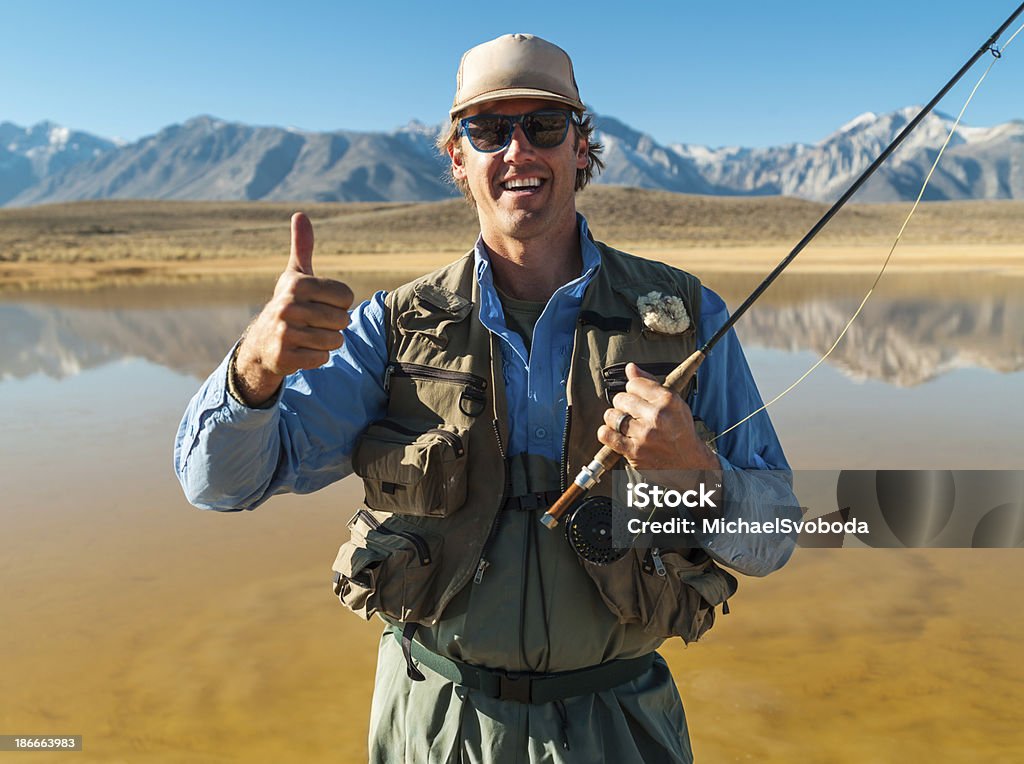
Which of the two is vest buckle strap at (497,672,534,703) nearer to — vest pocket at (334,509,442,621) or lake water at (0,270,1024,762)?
vest pocket at (334,509,442,621)

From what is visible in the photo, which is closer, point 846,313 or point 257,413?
point 257,413

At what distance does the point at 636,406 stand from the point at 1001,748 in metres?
3.16

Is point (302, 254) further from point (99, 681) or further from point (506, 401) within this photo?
point (99, 681)

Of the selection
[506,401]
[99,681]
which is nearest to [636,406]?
[506,401]

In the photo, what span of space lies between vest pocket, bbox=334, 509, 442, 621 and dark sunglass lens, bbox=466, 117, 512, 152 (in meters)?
1.02

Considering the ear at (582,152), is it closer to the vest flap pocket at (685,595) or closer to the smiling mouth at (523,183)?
the smiling mouth at (523,183)

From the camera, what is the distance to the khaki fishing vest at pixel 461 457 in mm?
2152

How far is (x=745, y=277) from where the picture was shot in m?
26.3

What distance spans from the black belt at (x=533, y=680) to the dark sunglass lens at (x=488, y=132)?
1312mm

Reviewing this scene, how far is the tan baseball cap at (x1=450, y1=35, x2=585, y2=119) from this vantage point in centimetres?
232

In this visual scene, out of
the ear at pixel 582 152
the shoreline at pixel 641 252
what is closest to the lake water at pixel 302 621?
the ear at pixel 582 152

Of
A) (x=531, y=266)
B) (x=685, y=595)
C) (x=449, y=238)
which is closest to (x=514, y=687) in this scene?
(x=685, y=595)

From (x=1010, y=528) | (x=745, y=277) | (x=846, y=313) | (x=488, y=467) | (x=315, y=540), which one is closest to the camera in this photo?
(x=488, y=467)

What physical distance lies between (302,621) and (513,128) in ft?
12.5
